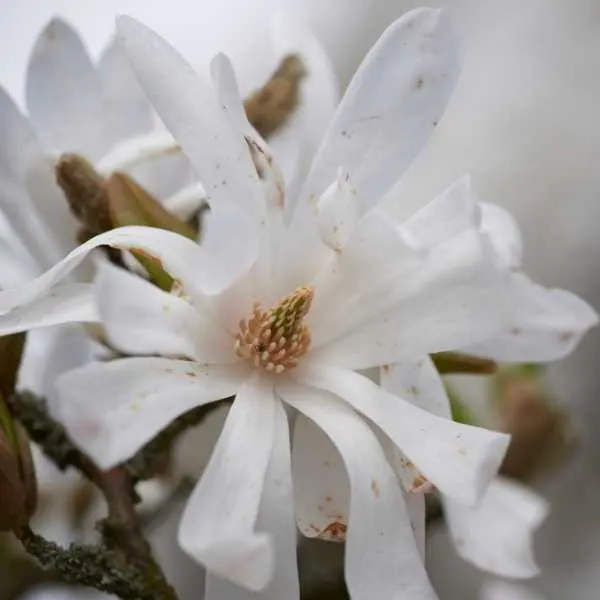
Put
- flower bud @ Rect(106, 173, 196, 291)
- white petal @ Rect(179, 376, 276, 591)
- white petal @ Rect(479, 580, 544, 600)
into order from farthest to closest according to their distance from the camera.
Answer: white petal @ Rect(479, 580, 544, 600)
flower bud @ Rect(106, 173, 196, 291)
white petal @ Rect(179, 376, 276, 591)

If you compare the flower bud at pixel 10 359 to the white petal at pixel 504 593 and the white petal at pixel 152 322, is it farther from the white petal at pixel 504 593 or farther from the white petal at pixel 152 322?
the white petal at pixel 504 593

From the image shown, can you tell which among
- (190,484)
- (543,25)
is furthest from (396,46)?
(543,25)

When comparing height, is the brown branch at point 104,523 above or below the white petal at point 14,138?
below

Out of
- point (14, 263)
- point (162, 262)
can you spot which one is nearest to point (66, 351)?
point (14, 263)

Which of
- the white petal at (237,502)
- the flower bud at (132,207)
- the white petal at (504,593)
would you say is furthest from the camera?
the white petal at (504,593)

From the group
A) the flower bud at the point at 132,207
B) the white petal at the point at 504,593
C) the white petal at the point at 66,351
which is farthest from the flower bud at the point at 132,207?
the white petal at the point at 504,593

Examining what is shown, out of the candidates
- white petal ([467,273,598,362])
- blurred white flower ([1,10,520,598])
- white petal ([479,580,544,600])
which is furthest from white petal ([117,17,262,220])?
white petal ([479,580,544,600])

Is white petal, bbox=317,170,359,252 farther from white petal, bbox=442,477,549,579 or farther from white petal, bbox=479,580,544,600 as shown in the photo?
white petal, bbox=479,580,544,600
